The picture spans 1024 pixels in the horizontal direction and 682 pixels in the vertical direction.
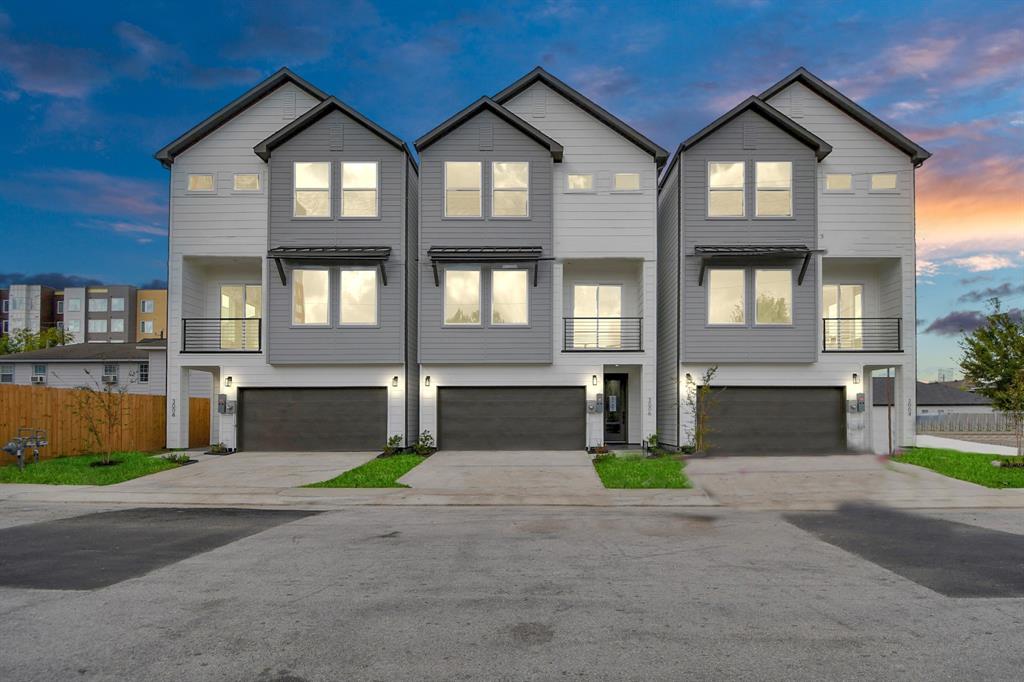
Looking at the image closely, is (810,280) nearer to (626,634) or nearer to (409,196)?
(409,196)

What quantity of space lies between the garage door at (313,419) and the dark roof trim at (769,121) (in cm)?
1267

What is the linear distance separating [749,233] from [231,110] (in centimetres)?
1682

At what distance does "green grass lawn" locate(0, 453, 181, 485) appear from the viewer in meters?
16.5

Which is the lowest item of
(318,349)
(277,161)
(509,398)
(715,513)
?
(715,513)

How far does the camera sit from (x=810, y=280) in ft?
72.0

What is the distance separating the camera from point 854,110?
73.8 feet

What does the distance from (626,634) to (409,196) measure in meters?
18.9

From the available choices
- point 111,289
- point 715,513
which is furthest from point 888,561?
point 111,289

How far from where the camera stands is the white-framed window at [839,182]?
2256 centimetres

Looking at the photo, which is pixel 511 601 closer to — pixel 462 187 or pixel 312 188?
pixel 462 187

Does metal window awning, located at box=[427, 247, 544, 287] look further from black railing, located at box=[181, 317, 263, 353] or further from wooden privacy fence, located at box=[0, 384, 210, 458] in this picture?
wooden privacy fence, located at box=[0, 384, 210, 458]

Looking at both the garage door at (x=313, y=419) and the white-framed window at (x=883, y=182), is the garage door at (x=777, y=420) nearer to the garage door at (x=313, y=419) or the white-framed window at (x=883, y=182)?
the white-framed window at (x=883, y=182)

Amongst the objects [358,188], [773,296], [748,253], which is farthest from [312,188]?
[773,296]

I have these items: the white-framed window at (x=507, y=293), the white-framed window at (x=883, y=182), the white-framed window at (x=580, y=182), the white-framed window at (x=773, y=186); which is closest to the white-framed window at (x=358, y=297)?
the white-framed window at (x=507, y=293)
